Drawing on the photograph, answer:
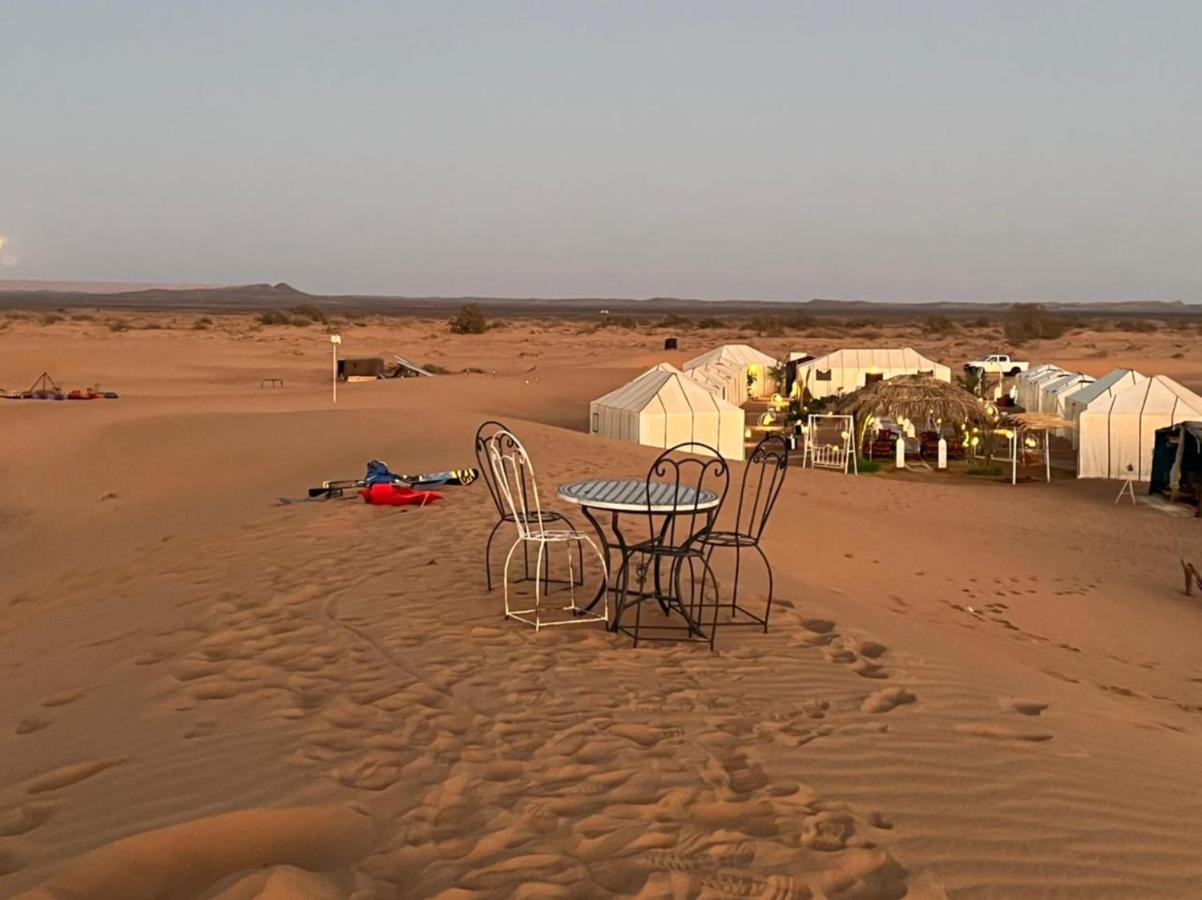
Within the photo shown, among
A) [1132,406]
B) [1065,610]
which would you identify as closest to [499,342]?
[1132,406]

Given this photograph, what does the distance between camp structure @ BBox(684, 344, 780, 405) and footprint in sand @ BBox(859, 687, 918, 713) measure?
99.1ft

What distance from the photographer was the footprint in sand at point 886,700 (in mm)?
4898

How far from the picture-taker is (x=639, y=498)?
6.15 m

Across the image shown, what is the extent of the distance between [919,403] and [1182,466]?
5.26 metres

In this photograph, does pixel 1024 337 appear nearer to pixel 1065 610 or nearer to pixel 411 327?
pixel 411 327

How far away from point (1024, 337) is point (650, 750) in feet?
212

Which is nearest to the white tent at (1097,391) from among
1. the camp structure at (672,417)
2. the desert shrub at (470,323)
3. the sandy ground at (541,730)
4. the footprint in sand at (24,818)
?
the camp structure at (672,417)

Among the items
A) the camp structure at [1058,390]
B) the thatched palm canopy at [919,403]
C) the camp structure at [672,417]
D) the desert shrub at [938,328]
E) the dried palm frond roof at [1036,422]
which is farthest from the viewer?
the desert shrub at [938,328]

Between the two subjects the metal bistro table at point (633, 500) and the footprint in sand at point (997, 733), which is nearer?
the footprint in sand at point (997, 733)

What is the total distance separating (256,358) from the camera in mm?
42219

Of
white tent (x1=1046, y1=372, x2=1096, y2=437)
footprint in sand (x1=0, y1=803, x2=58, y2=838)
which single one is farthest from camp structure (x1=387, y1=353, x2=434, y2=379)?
footprint in sand (x1=0, y1=803, x2=58, y2=838)

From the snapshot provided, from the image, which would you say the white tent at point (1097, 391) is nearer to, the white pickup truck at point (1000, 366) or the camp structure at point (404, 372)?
the white pickup truck at point (1000, 366)

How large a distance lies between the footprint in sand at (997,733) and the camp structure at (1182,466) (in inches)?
551

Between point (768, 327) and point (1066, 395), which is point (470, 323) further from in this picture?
point (1066, 395)
